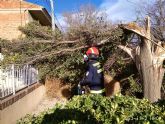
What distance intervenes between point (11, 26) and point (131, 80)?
8.14 meters

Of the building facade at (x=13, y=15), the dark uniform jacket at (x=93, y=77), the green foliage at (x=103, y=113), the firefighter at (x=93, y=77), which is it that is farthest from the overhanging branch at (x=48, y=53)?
the green foliage at (x=103, y=113)

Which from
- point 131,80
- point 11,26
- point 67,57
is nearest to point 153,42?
point 131,80

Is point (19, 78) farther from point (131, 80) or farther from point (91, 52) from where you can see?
point (131, 80)

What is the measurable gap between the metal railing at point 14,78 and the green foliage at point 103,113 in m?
2.67

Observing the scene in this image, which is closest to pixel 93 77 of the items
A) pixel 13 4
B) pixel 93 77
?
pixel 93 77

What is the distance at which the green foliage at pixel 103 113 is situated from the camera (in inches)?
232

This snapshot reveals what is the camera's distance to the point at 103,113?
701 centimetres

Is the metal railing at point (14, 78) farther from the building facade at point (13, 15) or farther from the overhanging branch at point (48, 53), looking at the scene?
the building facade at point (13, 15)

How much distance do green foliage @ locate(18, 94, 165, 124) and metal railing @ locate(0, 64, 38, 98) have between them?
105 inches

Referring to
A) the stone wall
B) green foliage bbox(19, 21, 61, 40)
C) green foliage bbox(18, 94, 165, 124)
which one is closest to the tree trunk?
green foliage bbox(19, 21, 61, 40)

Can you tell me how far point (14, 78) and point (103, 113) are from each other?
5294mm

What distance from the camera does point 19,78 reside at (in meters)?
12.8

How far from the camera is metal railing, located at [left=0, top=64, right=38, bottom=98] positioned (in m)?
10.4

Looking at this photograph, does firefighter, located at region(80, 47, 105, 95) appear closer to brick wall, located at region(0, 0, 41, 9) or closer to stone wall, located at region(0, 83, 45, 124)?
stone wall, located at region(0, 83, 45, 124)
